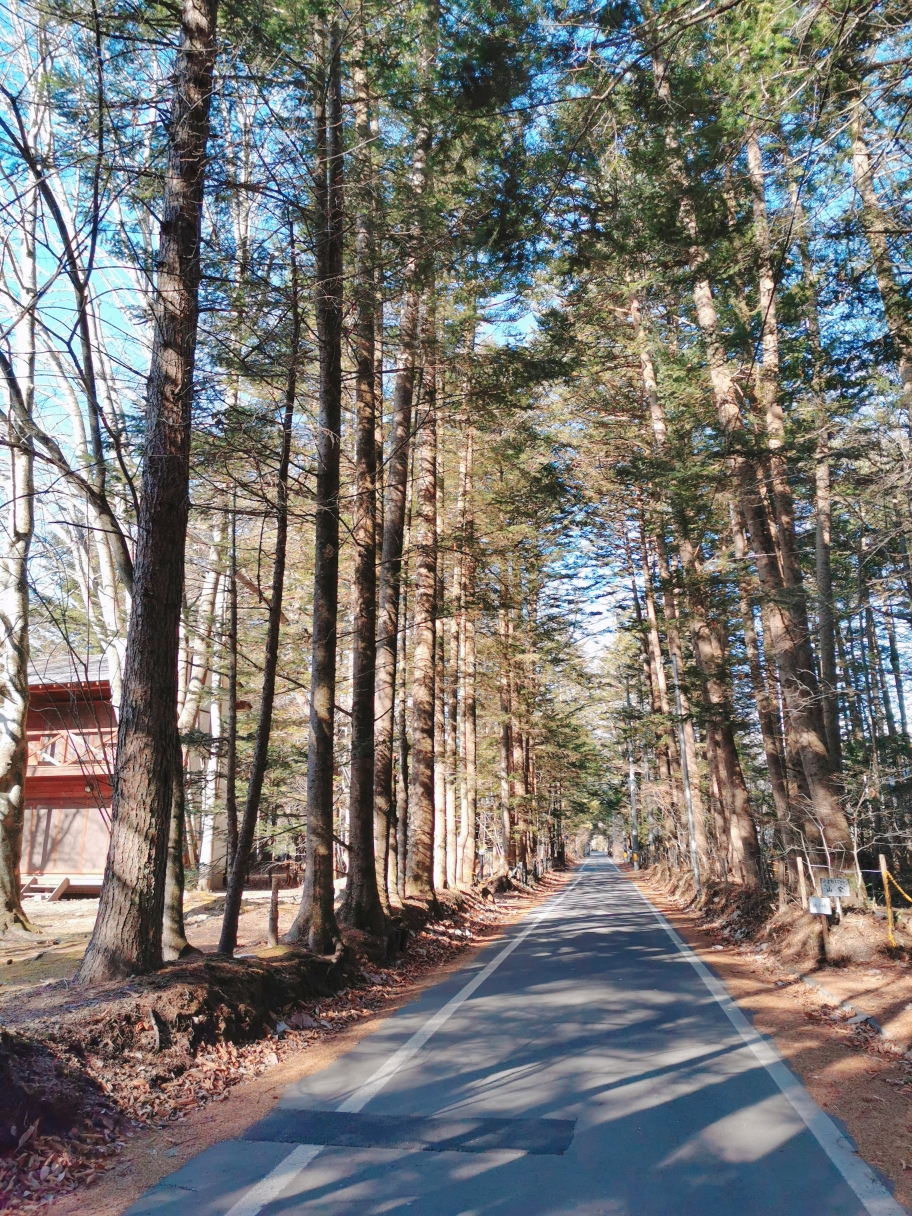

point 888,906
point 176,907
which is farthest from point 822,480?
point 176,907

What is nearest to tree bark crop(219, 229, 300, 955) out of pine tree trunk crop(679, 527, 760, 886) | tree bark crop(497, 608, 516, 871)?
pine tree trunk crop(679, 527, 760, 886)

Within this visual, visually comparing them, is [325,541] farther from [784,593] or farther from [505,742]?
[505,742]

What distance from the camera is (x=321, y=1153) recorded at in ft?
14.4

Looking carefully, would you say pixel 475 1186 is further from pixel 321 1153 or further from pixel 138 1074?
pixel 138 1074

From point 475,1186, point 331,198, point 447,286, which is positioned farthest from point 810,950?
point 331,198

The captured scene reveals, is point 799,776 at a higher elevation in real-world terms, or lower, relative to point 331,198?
lower

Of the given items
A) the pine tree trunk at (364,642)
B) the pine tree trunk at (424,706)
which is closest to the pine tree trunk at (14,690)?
the pine tree trunk at (364,642)

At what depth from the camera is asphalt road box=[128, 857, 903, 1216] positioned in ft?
12.5

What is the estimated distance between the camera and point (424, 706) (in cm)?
1573

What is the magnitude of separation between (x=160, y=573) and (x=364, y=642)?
5602 mm

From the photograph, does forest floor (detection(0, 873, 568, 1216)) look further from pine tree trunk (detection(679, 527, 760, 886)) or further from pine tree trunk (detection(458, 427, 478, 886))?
pine tree trunk (detection(458, 427, 478, 886))

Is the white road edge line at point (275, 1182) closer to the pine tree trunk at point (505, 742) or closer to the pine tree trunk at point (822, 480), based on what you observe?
the pine tree trunk at point (822, 480)

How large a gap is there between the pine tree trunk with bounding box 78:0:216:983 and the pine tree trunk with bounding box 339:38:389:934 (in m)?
3.14

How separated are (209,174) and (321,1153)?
805 cm
